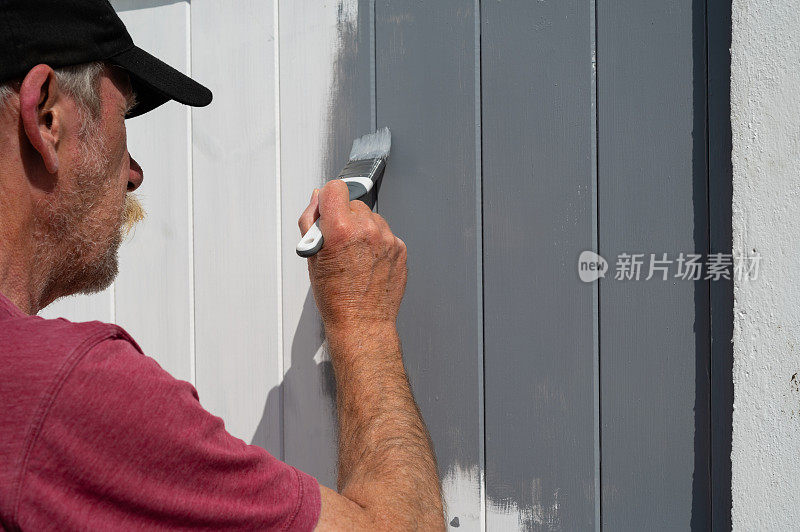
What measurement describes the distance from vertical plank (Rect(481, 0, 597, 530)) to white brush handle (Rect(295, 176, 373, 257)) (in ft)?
0.68

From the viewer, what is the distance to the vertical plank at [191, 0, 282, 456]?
3.87 ft

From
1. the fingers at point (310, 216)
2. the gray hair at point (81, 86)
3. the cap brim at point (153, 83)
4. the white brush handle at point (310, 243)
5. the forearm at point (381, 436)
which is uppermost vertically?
the cap brim at point (153, 83)

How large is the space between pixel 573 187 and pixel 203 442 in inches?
26.1

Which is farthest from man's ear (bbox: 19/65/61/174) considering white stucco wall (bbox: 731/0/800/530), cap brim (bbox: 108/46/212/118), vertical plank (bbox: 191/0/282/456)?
white stucco wall (bbox: 731/0/800/530)

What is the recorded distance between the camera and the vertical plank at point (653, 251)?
0.92m

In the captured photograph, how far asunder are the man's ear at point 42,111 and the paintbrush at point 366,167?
36cm

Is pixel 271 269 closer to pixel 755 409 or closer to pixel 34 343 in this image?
pixel 34 343

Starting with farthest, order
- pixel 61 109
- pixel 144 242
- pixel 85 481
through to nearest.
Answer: pixel 144 242 → pixel 61 109 → pixel 85 481

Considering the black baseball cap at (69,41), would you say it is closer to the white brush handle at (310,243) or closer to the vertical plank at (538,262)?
the white brush handle at (310,243)

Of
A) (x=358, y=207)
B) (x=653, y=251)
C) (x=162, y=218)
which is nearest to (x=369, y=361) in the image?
(x=358, y=207)

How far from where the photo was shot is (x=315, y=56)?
114 cm

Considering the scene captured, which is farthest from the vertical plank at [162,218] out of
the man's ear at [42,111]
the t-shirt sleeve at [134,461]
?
the t-shirt sleeve at [134,461]

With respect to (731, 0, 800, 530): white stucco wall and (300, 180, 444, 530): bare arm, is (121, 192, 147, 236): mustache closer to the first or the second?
(300, 180, 444, 530): bare arm

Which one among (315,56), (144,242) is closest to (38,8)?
(315,56)
